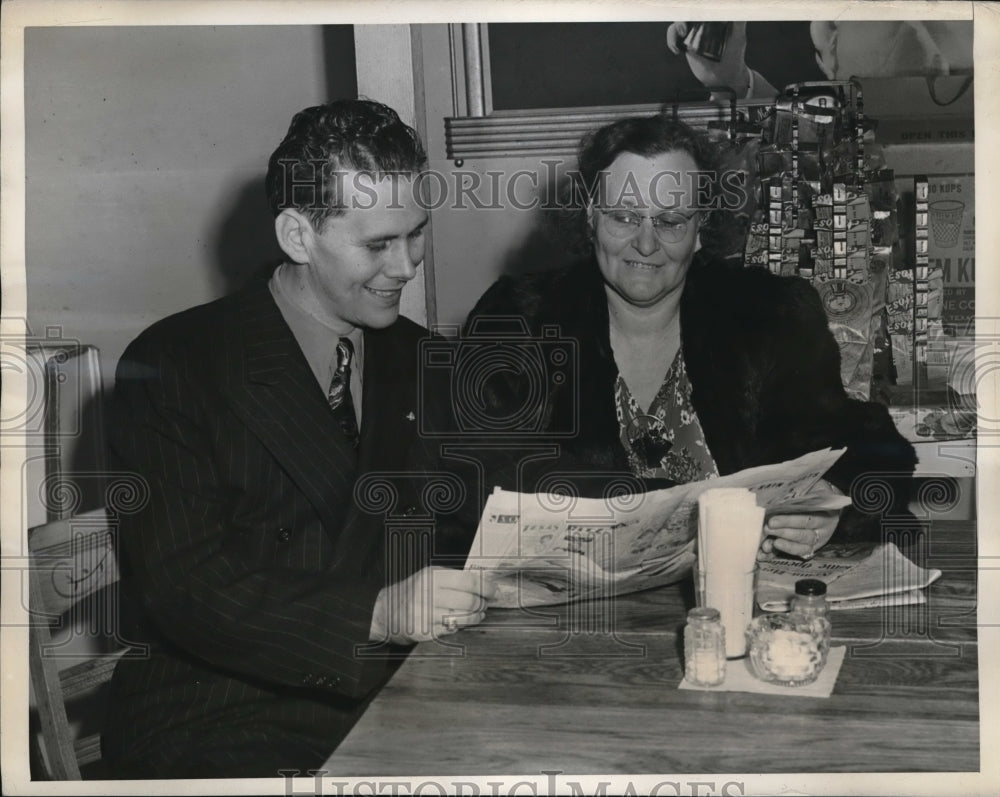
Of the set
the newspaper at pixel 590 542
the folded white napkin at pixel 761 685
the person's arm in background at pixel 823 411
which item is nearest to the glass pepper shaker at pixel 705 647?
the folded white napkin at pixel 761 685

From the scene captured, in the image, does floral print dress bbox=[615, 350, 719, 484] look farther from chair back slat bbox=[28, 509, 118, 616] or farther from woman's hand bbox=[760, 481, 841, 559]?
chair back slat bbox=[28, 509, 118, 616]

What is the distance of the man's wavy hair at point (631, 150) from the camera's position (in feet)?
5.02

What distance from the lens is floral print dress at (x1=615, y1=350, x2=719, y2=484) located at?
1583mm

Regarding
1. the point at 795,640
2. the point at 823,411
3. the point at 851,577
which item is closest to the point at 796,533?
the point at 851,577

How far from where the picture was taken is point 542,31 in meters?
1.52

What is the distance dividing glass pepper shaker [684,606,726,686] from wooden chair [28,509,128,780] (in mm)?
812

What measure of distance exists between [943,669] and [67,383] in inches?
47.5

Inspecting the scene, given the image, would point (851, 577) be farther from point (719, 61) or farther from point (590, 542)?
point (719, 61)

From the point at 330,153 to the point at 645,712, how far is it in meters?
0.87

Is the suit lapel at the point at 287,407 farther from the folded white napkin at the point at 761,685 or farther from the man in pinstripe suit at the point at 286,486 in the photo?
the folded white napkin at the point at 761,685

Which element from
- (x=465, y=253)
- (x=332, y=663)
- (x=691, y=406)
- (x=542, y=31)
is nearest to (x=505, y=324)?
(x=465, y=253)

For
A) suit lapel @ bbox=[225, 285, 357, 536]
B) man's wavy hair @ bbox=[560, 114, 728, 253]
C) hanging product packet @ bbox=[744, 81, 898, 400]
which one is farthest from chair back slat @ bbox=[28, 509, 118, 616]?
hanging product packet @ bbox=[744, 81, 898, 400]

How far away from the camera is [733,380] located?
63.5 inches

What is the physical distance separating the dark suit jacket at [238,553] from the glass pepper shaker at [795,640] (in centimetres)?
50
